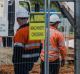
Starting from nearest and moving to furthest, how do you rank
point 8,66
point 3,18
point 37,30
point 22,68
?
point 37,30 → point 3,18 → point 22,68 → point 8,66

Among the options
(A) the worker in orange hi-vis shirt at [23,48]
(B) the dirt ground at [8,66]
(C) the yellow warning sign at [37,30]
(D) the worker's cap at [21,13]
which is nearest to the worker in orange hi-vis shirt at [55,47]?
(A) the worker in orange hi-vis shirt at [23,48]

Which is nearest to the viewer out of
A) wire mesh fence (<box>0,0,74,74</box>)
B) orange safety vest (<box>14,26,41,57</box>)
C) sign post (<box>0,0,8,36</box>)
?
sign post (<box>0,0,8,36</box>)

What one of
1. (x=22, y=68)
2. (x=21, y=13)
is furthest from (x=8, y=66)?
(x=21, y=13)

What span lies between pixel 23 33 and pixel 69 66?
4.89ft

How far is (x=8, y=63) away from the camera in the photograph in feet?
34.4

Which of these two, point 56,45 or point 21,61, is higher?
point 56,45

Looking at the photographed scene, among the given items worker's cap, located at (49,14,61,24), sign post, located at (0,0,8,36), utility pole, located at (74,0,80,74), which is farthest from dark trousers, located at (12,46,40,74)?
utility pole, located at (74,0,80,74)

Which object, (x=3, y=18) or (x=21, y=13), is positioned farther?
(x=21, y=13)

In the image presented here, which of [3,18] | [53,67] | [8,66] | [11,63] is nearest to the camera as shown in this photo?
[3,18]

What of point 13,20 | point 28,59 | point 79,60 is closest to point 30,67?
point 28,59

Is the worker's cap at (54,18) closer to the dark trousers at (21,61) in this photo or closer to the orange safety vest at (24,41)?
the orange safety vest at (24,41)

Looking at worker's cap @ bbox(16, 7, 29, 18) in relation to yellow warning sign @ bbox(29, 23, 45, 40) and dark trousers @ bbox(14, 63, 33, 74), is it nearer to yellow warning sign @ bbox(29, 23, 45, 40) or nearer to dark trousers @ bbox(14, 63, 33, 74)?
dark trousers @ bbox(14, 63, 33, 74)

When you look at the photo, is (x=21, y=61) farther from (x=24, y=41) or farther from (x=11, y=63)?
(x=11, y=63)

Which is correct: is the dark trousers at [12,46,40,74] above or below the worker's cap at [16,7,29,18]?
below
